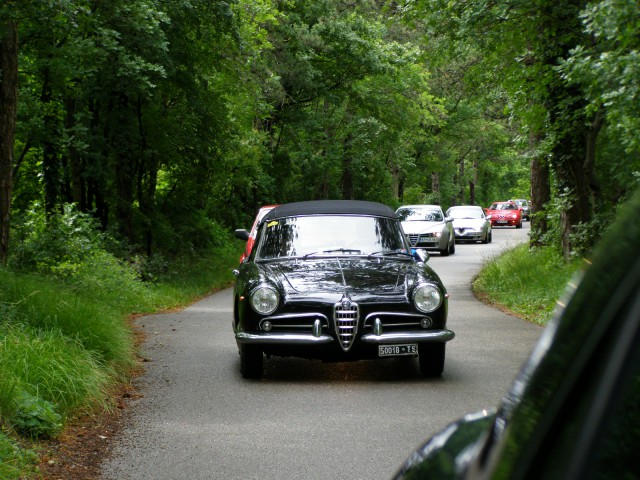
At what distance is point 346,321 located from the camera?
885 centimetres

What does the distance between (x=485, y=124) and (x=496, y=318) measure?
45.7 m

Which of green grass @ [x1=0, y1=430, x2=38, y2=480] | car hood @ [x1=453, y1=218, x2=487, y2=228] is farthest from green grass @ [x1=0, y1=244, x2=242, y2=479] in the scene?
car hood @ [x1=453, y1=218, x2=487, y2=228]

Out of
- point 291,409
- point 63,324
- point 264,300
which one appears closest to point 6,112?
point 63,324

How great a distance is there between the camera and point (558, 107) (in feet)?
55.1

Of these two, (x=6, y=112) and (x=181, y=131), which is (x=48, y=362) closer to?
(x=6, y=112)

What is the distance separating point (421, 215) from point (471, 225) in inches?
299

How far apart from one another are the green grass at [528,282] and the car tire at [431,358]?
5.09 meters

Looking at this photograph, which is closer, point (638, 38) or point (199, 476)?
point (199, 476)

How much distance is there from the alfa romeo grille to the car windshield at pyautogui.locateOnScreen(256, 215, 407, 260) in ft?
4.45

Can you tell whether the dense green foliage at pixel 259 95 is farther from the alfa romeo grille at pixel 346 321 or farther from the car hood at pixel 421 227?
the car hood at pixel 421 227

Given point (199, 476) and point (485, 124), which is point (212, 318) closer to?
point (199, 476)


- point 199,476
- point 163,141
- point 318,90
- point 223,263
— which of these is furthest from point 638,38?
point 318,90

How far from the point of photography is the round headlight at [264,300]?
351 inches

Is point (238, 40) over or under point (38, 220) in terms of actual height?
over
